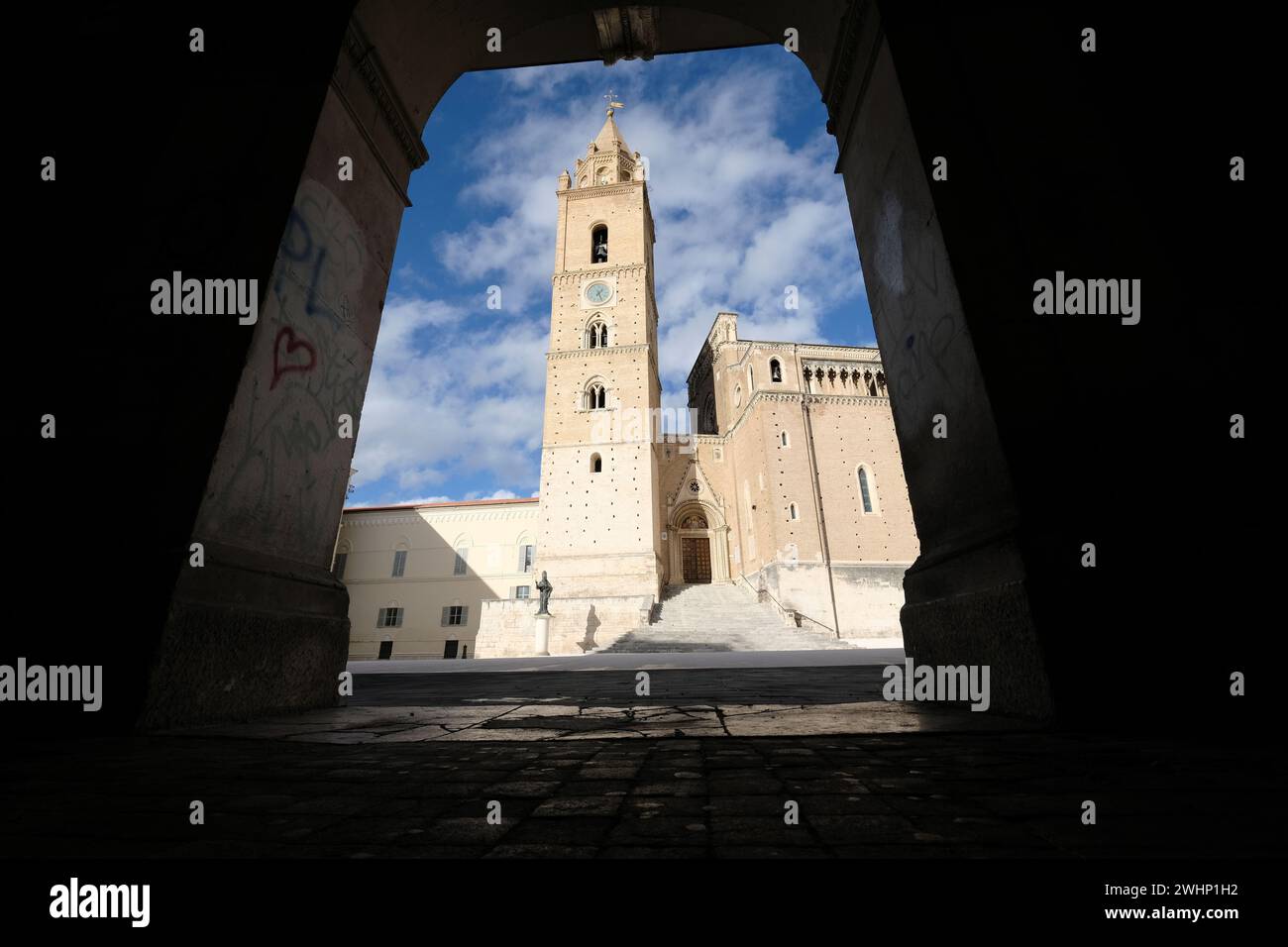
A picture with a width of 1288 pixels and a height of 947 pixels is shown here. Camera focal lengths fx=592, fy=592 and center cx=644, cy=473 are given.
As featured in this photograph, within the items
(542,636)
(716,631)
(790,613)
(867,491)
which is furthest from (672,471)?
(542,636)

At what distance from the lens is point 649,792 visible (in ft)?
4.08

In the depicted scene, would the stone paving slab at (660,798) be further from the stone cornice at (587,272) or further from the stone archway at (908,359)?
the stone cornice at (587,272)

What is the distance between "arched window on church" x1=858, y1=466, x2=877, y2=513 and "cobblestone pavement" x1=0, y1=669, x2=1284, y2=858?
2528 centimetres

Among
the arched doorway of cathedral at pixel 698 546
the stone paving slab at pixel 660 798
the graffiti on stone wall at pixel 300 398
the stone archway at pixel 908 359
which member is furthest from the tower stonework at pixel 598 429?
the stone paving slab at pixel 660 798

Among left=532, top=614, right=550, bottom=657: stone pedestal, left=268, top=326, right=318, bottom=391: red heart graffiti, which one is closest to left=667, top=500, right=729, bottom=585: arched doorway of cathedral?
left=532, top=614, right=550, bottom=657: stone pedestal

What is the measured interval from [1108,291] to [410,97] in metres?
4.31

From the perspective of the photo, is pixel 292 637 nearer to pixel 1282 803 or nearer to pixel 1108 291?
pixel 1282 803

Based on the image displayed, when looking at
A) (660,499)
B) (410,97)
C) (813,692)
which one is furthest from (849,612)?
(410,97)

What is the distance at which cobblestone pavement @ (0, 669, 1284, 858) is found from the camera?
2.93 ft

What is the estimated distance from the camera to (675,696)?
373 cm

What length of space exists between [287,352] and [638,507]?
20.2m

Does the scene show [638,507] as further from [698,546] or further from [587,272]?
[587,272]

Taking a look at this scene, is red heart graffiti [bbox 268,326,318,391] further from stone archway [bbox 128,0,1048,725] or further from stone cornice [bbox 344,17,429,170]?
stone cornice [bbox 344,17,429,170]

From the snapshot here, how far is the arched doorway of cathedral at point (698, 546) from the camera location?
27141 mm
